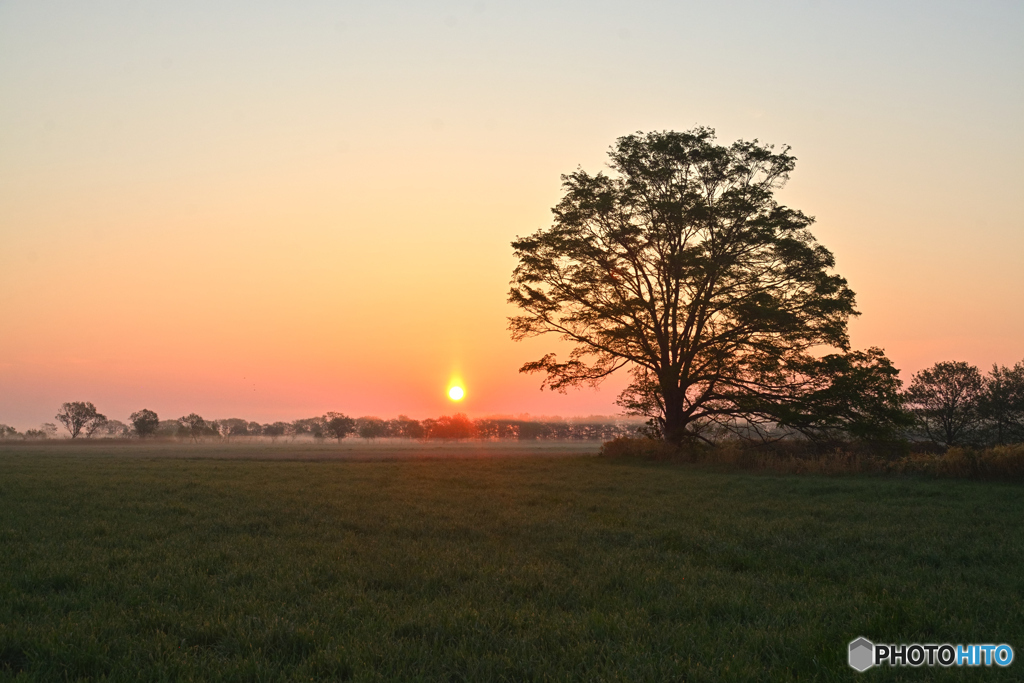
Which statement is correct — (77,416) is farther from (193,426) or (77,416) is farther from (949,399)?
(949,399)

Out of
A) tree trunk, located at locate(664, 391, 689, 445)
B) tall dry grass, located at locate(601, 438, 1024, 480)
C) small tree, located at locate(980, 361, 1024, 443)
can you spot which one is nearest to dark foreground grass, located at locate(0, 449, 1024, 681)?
tall dry grass, located at locate(601, 438, 1024, 480)

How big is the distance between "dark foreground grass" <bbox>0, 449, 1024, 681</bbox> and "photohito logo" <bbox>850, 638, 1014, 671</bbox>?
0.14m

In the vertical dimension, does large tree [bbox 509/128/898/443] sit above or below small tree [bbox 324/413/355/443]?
above

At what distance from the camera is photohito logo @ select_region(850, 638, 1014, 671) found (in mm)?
5613

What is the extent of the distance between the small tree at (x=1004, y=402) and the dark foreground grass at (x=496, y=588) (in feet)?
111

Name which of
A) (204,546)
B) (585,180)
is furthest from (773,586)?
(585,180)

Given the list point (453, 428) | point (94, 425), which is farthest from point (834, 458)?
point (94, 425)

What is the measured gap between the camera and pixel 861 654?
580cm

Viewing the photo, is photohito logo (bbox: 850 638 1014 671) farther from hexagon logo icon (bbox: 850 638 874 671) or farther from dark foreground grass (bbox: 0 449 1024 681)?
dark foreground grass (bbox: 0 449 1024 681)

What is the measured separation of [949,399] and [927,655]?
1957 inches

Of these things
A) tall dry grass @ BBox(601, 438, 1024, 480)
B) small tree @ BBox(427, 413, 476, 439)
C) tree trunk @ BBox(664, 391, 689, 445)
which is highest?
tree trunk @ BBox(664, 391, 689, 445)

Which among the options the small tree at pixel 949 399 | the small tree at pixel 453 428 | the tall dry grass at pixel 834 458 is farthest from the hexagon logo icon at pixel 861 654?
the small tree at pixel 453 428

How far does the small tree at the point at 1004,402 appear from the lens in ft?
138

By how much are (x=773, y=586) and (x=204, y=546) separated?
9544 millimetres
